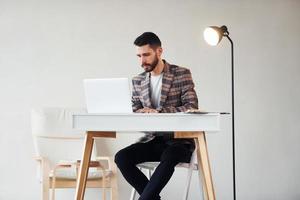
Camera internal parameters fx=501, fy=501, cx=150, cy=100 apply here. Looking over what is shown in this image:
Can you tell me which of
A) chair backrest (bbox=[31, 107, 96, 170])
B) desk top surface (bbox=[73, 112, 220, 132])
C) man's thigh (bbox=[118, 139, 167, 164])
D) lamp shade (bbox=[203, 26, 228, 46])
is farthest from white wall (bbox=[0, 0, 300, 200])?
desk top surface (bbox=[73, 112, 220, 132])

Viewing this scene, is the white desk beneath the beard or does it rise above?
beneath

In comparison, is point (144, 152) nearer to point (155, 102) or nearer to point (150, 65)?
point (155, 102)

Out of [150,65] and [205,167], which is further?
[150,65]

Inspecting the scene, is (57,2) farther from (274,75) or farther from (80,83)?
(274,75)

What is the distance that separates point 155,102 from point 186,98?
0.22 m

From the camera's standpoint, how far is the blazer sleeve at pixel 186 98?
318 centimetres

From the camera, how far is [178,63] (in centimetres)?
430

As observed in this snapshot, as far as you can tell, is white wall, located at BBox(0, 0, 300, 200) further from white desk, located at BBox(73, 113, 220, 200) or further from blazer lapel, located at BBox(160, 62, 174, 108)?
white desk, located at BBox(73, 113, 220, 200)

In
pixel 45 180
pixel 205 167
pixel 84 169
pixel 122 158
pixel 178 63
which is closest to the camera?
pixel 205 167

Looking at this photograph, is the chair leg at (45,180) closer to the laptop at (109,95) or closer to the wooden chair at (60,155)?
the wooden chair at (60,155)

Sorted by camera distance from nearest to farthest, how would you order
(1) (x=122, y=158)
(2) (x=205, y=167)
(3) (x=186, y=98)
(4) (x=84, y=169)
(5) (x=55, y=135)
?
(2) (x=205, y=167) → (4) (x=84, y=169) → (1) (x=122, y=158) → (3) (x=186, y=98) → (5) (x=55, y=135)

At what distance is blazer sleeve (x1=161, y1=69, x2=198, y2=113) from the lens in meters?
3.18

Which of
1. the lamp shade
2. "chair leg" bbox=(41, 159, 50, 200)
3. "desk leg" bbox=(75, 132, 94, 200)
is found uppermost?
the lamp shade

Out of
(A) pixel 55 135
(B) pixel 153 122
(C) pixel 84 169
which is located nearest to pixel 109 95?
(B) pixel 153 122
